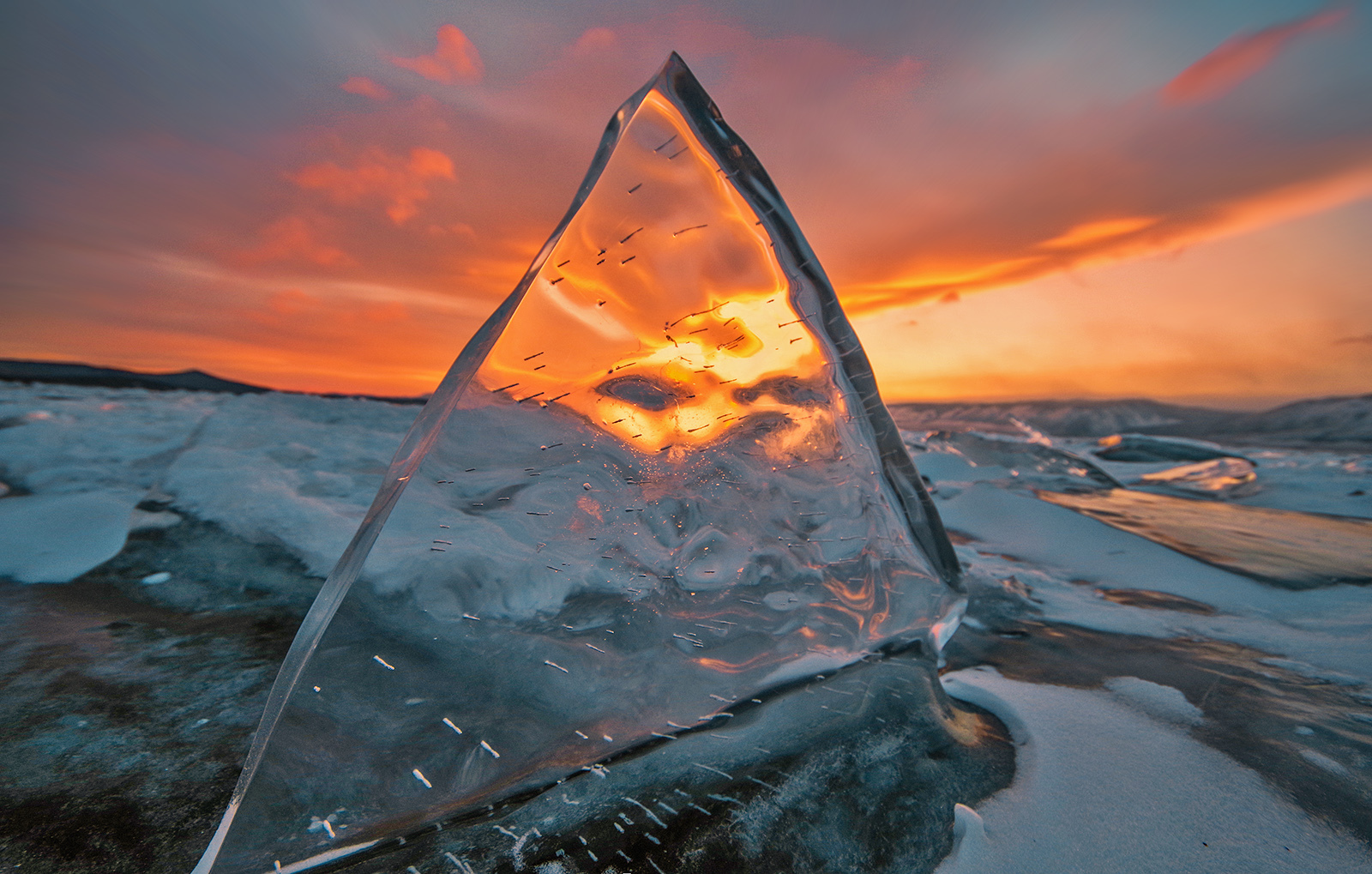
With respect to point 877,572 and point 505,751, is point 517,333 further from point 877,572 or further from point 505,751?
point 877,572

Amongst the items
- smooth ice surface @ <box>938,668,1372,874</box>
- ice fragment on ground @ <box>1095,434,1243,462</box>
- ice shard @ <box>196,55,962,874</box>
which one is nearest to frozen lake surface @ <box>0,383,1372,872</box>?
smooth ice surface @ <box>938,668,1372,874</box>

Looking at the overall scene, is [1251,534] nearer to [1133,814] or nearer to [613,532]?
[1133,814]

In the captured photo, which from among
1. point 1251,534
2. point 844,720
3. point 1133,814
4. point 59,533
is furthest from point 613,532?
point 1251,534

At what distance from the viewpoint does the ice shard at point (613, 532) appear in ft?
2.84

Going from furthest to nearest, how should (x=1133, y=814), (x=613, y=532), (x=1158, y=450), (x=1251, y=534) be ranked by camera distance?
1. (x=1158, y=450)
2. (x=1251, y=534)
3. (x=613, y=532)
4. (x=1133, y=814)

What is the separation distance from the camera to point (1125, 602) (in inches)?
85.7

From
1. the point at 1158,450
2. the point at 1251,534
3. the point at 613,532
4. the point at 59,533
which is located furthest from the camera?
the point at 1158,450

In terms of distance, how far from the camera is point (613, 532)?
1.12 meters

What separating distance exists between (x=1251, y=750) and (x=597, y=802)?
4.20 feet

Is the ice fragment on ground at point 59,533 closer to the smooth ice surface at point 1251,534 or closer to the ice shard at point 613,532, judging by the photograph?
the ice shard at point 613,532

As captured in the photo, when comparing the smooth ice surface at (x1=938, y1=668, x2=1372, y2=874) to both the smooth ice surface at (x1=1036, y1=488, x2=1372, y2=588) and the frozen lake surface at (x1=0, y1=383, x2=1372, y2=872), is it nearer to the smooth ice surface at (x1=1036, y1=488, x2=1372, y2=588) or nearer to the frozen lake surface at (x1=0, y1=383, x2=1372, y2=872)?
the frozen lake surface at (x1=0, y1=383, x2=1372, y2=872)

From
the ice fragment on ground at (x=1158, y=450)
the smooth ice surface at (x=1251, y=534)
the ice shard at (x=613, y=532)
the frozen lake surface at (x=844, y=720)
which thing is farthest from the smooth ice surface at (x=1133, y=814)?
the ice fragment on ground at (x=1158, y=450)

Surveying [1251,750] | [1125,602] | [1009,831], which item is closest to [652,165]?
[1009,831]

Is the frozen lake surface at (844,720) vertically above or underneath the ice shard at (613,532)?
underneath
